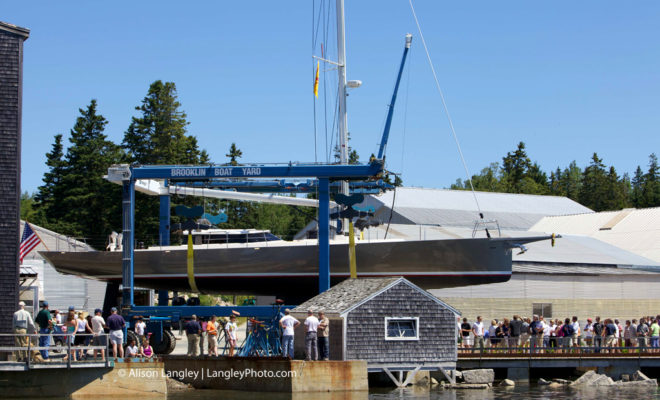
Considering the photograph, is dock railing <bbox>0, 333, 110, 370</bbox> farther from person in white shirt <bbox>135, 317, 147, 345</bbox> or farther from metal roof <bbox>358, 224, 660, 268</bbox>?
metal roof <bbox>358, 224, 660, 268</bbox>

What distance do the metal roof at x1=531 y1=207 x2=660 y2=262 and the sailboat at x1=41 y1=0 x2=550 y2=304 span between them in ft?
69.0

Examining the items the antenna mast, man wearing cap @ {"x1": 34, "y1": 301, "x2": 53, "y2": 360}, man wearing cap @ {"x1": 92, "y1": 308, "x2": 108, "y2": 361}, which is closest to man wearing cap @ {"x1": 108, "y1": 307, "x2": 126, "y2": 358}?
man wearing cap @ {"x1": 92, "y1": 308, "x2": 108, "y2": 361}

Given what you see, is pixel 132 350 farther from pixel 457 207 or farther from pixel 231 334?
pixel 457 207

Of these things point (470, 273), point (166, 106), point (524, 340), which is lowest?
point (524, 340)

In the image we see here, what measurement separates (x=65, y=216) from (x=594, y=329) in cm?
4276

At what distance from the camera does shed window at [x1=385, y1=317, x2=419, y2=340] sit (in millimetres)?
22203

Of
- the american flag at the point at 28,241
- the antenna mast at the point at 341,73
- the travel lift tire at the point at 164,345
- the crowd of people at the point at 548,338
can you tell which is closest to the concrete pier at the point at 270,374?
the travel lift tire at the point at 164,345

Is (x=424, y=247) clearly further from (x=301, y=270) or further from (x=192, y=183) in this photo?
(x=192, y=183)

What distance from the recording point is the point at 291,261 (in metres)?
28.4

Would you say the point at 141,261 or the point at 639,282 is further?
the point at 639,282

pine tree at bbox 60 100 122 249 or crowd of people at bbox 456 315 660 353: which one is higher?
pine tree at bbox 60 100 122 249

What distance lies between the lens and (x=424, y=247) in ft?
90.4

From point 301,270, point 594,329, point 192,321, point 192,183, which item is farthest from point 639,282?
point 192,321

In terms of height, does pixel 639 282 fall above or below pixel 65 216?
below
